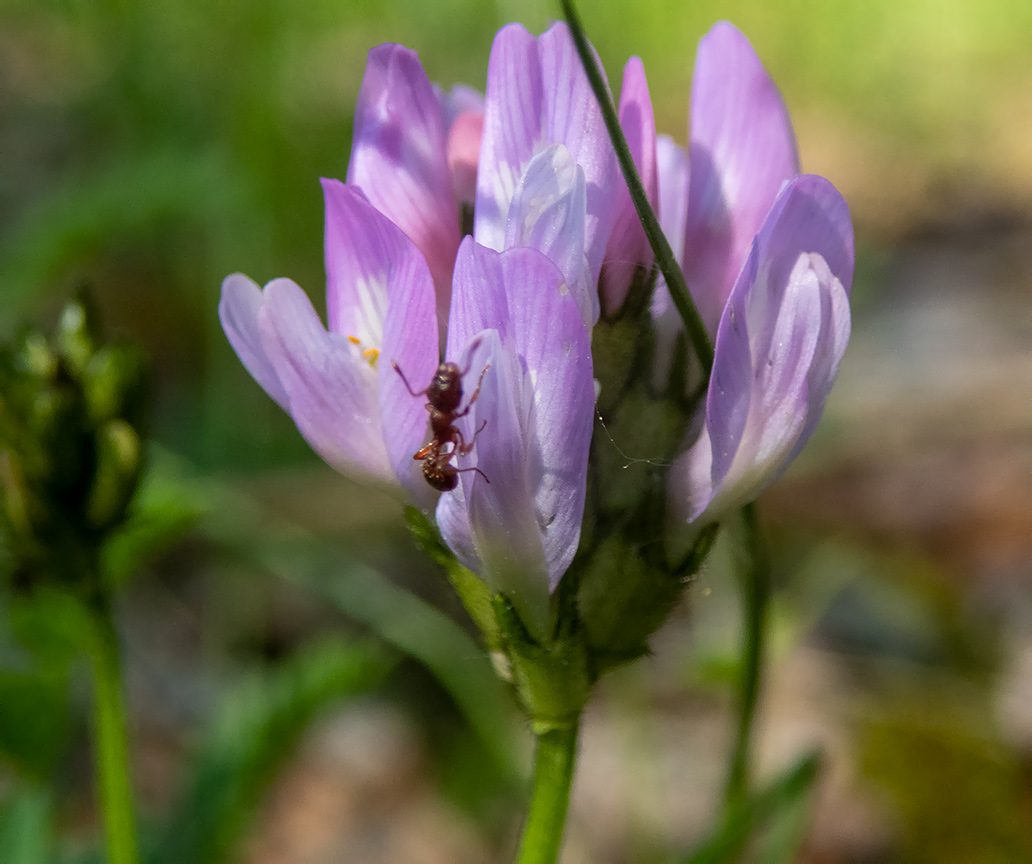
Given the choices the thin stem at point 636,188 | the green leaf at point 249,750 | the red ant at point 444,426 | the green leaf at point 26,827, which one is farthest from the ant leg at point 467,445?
the green leaf at point 26,827

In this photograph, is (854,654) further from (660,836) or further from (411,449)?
(411,449)

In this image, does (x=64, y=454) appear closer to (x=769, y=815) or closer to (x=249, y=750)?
(x=249, y=750)

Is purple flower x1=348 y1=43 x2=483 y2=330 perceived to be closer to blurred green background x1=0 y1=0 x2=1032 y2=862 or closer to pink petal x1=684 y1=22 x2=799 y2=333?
pink petal x1=684 y1=22 x2=799 y2=333

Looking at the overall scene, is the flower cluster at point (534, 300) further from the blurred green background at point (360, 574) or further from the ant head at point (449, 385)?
the blurred green background at point (360, 574)

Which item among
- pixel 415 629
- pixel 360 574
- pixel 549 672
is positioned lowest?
pixel 360 574

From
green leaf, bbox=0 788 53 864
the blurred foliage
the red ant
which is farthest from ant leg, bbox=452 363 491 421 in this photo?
the blurred foliage

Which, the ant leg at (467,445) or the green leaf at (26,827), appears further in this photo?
the green leaf at (26,827)

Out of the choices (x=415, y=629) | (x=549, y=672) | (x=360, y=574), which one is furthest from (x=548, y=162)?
(x=360, y=574)
